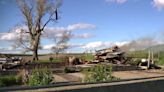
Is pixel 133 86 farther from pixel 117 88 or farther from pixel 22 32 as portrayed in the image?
pixel 22 32

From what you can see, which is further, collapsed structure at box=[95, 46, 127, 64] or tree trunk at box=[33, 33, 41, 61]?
tree trunk at box=[33, 33, 41, 61]

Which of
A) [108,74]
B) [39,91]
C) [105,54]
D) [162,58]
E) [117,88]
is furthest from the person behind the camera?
[162,58]

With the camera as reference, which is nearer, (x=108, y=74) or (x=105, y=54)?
(x=108, y=74)

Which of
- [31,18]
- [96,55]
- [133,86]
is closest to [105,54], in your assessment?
[96,55]

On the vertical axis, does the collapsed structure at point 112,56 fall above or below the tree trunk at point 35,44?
below

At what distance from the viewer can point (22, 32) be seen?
196ft

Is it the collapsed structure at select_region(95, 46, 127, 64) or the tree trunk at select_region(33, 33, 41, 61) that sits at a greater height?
the tree trunk at select_region(33, 33, 41, 61)

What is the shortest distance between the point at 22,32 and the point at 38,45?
10.9 ft

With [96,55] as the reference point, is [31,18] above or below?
above

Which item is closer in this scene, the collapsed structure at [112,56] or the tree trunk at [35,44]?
the collapsed structure at [112,56]

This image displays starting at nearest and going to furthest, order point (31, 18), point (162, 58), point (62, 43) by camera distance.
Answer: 1. point (162, 58)
2. point (31, 18)
3. point (62, 43)

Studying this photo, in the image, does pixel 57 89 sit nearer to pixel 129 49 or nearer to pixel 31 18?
pixel 129 49

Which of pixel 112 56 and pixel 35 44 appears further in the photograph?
pixel 35 44

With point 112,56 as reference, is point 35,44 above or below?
above
